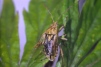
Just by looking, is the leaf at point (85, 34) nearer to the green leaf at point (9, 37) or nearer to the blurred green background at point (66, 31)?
the blurred green background at point (66, 31)

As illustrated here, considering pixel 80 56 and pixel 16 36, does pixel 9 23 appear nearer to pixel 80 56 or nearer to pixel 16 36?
pixel 16 36

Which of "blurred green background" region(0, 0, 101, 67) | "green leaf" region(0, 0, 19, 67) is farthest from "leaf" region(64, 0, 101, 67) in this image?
"green leaf" region(0, 0, 19, 67)

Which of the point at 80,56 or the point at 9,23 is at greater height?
the point at 9,23

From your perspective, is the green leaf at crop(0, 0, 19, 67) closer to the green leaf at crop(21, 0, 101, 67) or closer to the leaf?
the green leaf at crop(21, 0, 101, 67)

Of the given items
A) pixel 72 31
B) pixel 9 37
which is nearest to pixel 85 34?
pixel 72 31

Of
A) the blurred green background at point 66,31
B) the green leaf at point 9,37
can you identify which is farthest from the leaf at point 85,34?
the green leaf at point 9,37

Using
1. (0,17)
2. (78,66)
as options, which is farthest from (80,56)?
(0,17)
